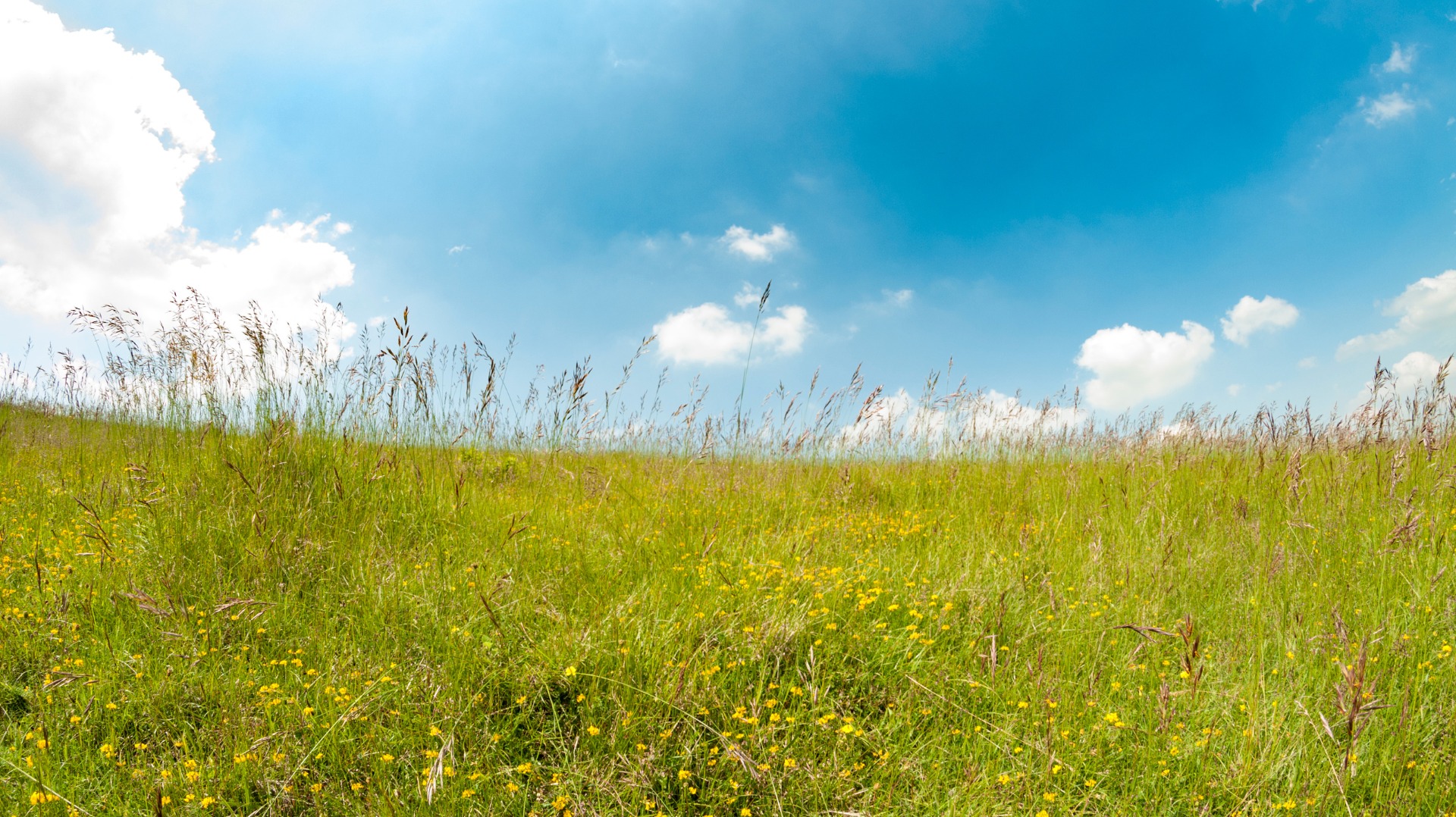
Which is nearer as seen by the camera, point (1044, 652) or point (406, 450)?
point (1044, 652)

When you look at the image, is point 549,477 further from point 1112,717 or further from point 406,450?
point 1112,717

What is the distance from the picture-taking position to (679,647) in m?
2.51

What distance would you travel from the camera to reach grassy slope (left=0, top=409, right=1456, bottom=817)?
6.73 feet

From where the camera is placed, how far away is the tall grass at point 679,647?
80.7 inches

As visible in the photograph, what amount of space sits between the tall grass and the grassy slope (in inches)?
0.7

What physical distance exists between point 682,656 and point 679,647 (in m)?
0.05

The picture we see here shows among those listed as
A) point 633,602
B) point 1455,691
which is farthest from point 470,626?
point 1455,691

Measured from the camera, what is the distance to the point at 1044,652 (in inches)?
106

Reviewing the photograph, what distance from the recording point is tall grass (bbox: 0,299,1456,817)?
2.05 metres

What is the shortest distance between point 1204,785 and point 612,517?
3146 millimetres

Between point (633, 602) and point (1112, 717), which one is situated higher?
point (633, 602)

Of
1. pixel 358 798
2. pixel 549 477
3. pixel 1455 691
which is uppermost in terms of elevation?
pixel 549 477

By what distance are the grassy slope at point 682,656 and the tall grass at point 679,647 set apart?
17 millimetres

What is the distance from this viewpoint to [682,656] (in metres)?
2.47
